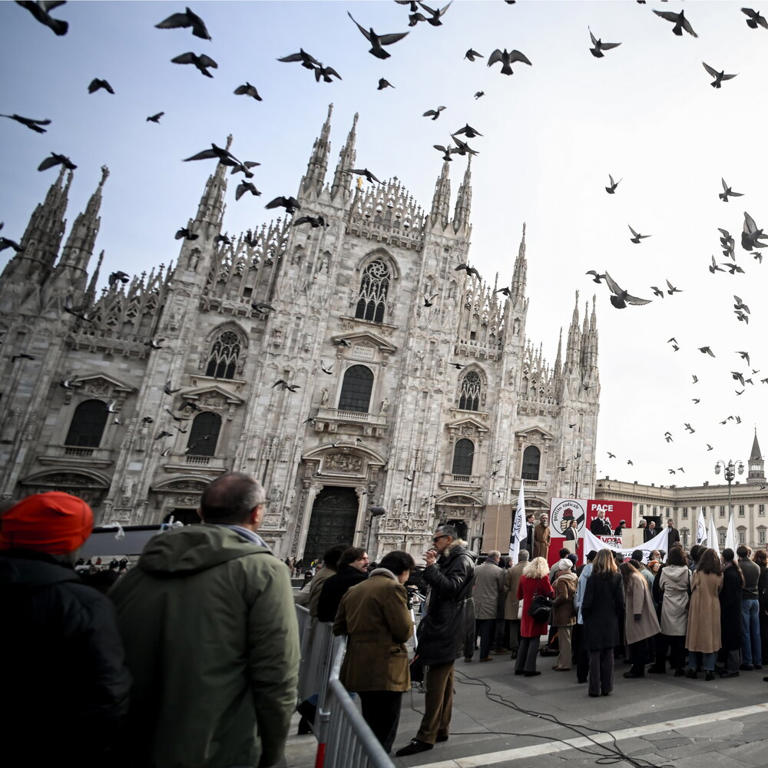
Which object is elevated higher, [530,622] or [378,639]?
[378,639]

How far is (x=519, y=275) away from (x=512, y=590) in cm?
2392

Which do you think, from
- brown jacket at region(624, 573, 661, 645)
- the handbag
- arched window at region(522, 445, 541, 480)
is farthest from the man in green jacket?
arched window at region(522, 445, 541, 480)

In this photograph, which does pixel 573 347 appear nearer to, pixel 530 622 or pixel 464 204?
pixel 464 204

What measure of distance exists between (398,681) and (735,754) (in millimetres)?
3445

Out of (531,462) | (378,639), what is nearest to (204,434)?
(531,462)

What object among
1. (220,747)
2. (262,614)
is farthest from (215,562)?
(220,747)

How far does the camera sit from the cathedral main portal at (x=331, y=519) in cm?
2356

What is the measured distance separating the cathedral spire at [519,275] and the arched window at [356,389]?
10084 millimetres

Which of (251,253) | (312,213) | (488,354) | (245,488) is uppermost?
(312,213)

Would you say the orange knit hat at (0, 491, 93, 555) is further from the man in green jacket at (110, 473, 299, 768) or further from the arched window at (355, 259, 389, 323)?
the arched window at (355, 259, 389, 323)

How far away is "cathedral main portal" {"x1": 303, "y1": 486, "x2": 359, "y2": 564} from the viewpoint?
77.3 ft

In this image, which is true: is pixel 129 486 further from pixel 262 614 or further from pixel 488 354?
pixel 262 614

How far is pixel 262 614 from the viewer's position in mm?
2072

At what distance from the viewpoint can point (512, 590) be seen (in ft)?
28.4
